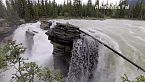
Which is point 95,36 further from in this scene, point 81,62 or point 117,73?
point 117,73

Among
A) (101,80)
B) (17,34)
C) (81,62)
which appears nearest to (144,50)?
(101,80)

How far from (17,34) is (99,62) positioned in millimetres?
29366

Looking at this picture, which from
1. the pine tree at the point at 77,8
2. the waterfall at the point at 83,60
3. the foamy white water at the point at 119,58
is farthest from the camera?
the pine tree at the point at 77,8

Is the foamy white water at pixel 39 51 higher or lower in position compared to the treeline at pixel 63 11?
lower

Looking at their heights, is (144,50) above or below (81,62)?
above

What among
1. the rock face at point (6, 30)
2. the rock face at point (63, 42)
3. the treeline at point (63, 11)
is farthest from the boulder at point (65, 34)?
the treeline at point (63, 11)

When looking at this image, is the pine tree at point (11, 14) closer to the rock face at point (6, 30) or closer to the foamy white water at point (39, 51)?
the rock face at point (6, 30)

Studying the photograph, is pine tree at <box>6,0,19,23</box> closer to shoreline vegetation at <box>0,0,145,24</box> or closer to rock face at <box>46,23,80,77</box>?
shoreline vegetation at <box>0,0,145,24</box>

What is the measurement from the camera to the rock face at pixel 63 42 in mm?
26359

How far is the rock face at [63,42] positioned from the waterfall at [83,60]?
3.53 feet

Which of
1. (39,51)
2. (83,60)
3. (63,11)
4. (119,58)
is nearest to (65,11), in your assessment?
(63,11)

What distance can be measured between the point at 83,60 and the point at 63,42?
370 cm

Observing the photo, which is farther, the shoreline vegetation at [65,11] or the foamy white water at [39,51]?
the shoreline vegetation at [65,11]

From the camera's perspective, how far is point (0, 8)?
76.1m
